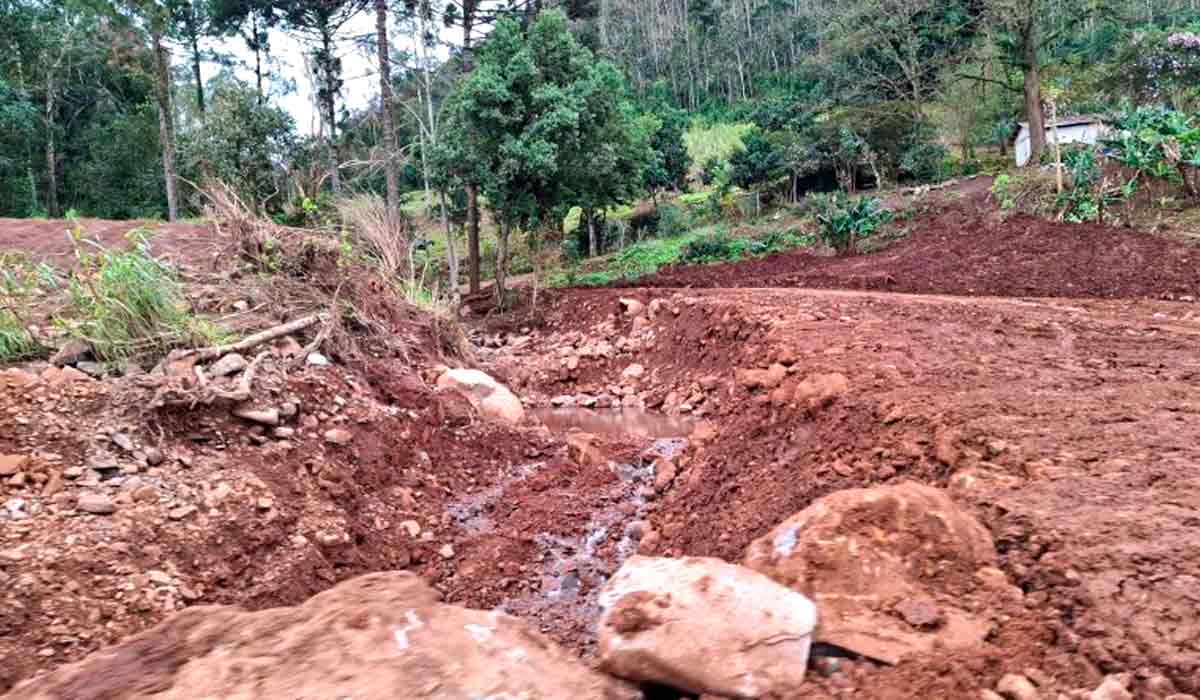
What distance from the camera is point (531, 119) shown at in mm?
13320

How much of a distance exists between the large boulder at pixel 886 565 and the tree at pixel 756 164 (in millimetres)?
21273

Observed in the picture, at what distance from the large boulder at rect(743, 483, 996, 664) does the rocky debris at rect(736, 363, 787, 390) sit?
3.32 m

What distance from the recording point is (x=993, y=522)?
2.66 meters

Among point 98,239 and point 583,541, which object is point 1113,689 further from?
point 98,239

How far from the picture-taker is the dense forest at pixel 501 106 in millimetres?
13609

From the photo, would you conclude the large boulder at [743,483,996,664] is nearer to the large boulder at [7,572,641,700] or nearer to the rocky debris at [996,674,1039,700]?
the rocky debris at [996,674,1039,700]

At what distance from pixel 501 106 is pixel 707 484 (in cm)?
992

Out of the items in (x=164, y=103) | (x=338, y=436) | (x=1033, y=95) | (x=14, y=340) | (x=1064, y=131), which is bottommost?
(x=338, y=436)

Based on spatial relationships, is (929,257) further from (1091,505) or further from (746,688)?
(746,688)

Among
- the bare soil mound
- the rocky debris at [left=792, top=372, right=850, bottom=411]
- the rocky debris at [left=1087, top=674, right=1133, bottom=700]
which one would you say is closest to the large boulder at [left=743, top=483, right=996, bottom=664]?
the rocky debris at [left=1087, top=674, right=1133, bottom=700]

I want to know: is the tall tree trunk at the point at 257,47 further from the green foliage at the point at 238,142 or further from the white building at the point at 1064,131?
the white building at the point at 1064,131

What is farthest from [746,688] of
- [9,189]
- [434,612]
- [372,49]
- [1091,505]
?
[9,189]

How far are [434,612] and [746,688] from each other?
2.75 ft

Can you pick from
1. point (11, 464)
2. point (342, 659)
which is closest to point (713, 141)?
point (11, 464)
